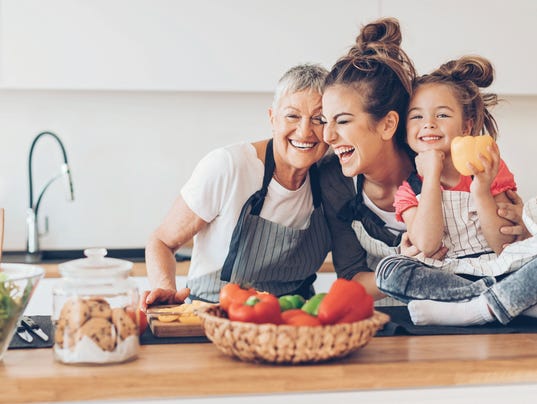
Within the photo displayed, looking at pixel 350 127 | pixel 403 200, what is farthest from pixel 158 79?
pixel 403 200

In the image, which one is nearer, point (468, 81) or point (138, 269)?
point (468, 81)

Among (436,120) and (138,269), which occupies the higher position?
(436,120)

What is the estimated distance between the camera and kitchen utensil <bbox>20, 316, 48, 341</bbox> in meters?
1.55

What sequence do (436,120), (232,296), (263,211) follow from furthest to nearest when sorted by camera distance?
(263,211) → (436,120) → (232,296)

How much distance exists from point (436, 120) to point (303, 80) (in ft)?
1.24

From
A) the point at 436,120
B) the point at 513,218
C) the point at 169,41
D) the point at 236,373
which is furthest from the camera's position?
the point at 169,41

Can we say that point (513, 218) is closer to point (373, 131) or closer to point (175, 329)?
point (373, 131)

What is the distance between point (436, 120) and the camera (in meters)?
2.01

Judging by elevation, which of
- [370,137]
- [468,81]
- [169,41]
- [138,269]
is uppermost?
[169,41]

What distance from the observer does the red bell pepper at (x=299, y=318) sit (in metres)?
1.32

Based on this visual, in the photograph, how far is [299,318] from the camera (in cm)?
134

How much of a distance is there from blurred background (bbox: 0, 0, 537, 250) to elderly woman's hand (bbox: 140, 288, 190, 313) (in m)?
1.49

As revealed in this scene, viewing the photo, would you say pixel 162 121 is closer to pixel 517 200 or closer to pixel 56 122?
pixel 56 122

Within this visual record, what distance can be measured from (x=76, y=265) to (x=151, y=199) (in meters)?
2.15
